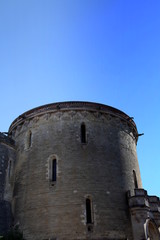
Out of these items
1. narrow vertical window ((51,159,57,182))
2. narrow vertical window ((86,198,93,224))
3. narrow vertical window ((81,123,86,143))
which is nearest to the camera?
narrow vertical window ((86,198,93,224))

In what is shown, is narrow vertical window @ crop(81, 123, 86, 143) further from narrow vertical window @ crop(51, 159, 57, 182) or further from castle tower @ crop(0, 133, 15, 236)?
castle tower @ crop(0, 133, 15, 236)

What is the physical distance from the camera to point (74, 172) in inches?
699

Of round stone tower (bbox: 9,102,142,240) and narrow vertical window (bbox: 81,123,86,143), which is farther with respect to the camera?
narrow vertical window (bbox: 81,123,86,143)

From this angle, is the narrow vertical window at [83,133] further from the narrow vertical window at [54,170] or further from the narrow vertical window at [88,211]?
the narrow vertical window at [88,211]

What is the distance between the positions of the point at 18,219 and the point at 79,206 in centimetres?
415

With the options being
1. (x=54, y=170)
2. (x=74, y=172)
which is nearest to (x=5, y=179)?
(x=54, y=170)

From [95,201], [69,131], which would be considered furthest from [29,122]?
[95,201]

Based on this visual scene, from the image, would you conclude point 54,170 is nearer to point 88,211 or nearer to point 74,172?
point 74,172

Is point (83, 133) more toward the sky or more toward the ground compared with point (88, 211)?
more toward the sky

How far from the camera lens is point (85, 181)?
1753 cm

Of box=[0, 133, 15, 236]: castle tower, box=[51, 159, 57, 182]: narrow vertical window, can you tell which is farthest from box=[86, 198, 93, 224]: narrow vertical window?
box=[0, 133, 15, 236]: castle tower

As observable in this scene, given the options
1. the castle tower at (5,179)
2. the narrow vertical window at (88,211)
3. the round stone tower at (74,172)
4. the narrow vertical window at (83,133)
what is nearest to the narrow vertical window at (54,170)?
the round stone tower at (74,172)

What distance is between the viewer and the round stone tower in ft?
53.9

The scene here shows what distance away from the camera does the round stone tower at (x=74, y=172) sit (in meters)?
16.4
